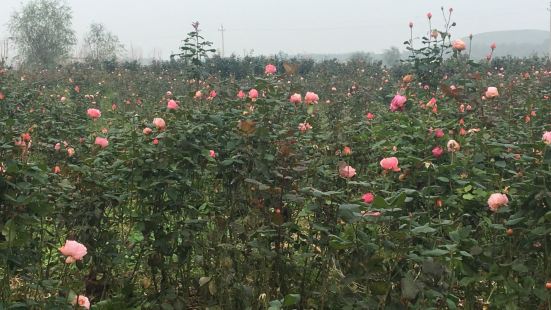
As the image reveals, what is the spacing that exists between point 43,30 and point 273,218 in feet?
98.6

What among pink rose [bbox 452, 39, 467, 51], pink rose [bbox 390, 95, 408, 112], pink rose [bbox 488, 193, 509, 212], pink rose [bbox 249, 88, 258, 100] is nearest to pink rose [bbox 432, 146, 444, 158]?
pink rose [bbox 390, 95, 408, 112]

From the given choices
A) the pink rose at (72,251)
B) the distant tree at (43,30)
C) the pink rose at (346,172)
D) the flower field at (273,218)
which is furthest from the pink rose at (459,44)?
the distant tree at (43,30)

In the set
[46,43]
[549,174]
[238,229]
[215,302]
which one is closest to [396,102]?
[549,174]

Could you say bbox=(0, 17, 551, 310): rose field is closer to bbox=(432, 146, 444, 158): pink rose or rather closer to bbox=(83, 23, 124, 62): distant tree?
bbox=(432, 146, 444, 158): pink rose

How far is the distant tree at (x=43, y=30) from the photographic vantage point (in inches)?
1105

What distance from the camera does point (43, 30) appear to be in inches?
1131

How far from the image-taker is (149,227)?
238 centimetres

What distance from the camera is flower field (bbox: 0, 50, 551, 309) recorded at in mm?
1812

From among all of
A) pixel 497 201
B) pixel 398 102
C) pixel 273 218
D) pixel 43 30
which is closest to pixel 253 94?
pixel 398 102

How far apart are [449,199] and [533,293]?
0.45 metres

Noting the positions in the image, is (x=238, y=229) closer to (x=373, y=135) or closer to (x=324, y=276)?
(x=324, y=276)

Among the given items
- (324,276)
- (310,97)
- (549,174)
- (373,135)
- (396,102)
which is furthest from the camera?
(373,135)

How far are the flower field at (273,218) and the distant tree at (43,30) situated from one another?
1087 inches

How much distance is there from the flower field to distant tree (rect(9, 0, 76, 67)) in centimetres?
2760
